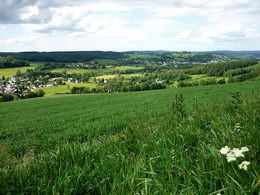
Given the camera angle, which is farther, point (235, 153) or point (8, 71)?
point (8, 71)

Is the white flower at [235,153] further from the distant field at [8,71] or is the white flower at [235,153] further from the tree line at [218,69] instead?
the distant field at [8,71]

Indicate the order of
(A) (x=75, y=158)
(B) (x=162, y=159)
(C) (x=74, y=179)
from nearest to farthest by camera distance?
(C) (x=74, y=179), (B) (x=162, y=159), (A) (x=75, y=158)

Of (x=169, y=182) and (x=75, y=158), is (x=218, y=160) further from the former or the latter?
(x=75, y=158)

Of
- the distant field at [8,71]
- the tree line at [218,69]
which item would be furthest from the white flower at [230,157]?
the distant field at [8,71]

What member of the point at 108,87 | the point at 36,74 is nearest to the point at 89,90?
the point at 108,87

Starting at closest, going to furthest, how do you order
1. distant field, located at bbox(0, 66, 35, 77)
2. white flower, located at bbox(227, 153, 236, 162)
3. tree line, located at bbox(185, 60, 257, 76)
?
white flower, located at bbox(227, 153, 236, 162) → tree line, located at bbox(185, 60, 257, 76) → distant field, located at bbox(0, 66, 35, 77)

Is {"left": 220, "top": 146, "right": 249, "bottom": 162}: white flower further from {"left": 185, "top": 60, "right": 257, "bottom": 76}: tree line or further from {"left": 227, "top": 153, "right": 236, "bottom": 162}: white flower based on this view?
{"left": 185, "top": 60, "right": 257, "bottom": 76}: tree line

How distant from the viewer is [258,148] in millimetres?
2186

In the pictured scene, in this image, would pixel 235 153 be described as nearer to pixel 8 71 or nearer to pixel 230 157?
pixel 230 157

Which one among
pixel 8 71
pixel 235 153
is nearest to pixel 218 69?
pixel 235 153

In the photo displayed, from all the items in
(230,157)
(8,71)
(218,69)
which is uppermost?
(230,157)

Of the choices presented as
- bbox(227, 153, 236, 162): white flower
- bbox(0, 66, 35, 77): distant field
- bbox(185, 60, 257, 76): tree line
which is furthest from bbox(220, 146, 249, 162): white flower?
bbox(0, 66, 35, 77): distant field

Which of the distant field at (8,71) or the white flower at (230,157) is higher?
the white flower at (230,157)

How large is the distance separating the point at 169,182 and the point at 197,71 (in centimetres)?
12415
